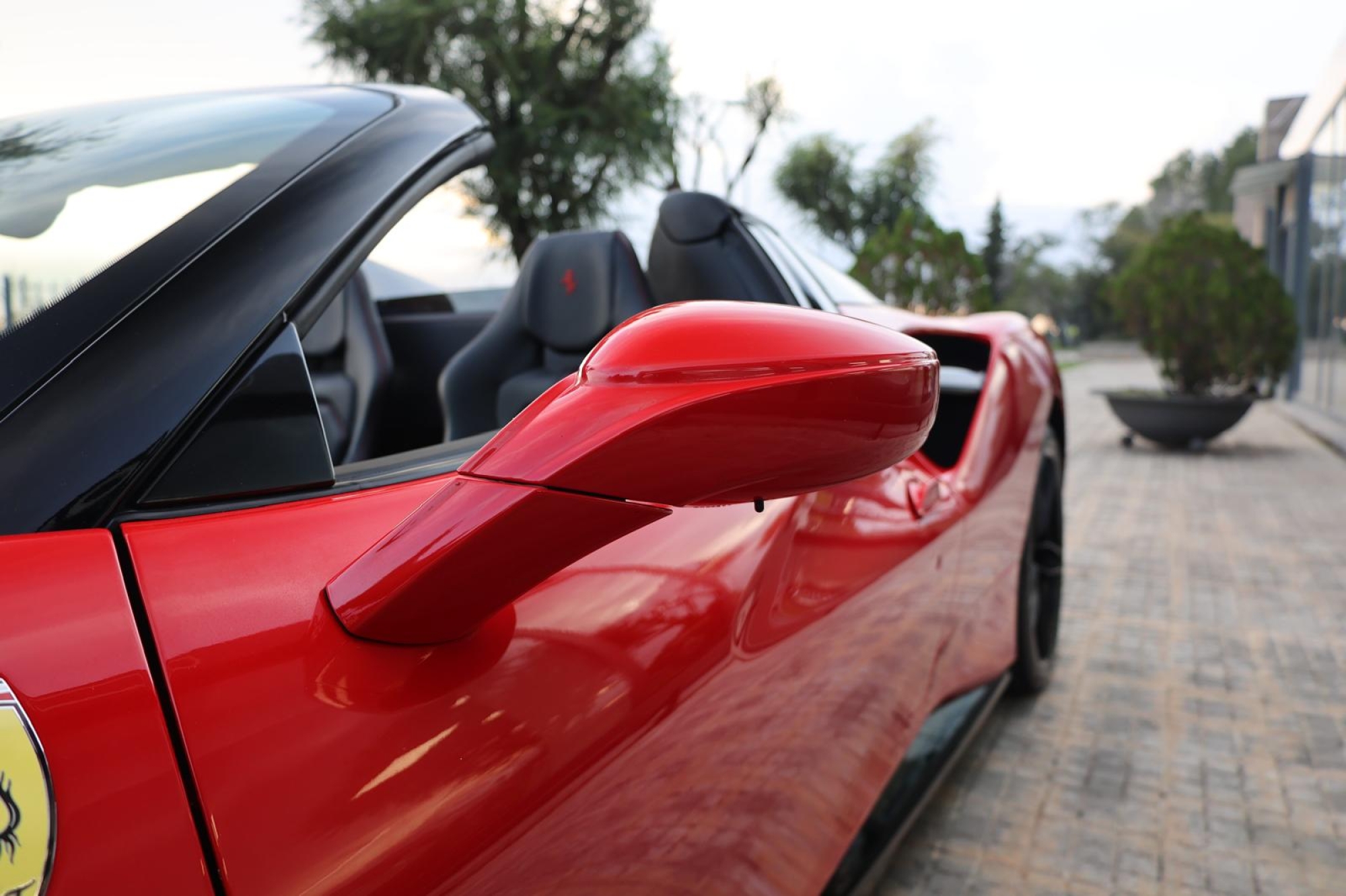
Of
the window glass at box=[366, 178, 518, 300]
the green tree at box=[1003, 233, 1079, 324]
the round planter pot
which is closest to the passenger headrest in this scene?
the window glass at box=[366, 178, 518, 300]

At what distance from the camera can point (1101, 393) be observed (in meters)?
10.4

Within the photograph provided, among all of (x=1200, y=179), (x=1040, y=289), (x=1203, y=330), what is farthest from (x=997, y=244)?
(x=1203, y=330)

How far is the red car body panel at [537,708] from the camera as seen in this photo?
26.6 inches

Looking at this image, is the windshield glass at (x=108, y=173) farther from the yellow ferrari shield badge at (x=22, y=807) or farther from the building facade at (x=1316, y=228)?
the building facade at (x=1316, y=228)

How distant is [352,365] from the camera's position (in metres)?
2.46

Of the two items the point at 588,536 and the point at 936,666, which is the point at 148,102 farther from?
the point at 936,666

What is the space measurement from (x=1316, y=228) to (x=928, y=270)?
5394 millimetres

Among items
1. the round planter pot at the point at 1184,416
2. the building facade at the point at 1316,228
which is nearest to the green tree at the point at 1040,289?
the building facade at the point at 1316,228

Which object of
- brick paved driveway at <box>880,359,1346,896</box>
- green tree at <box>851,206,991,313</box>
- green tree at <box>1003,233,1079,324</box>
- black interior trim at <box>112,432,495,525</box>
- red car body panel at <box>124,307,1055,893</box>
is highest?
green tree at <box>1003,233,1079,324</box>

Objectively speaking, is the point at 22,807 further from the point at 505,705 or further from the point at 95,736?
the point at 505,705

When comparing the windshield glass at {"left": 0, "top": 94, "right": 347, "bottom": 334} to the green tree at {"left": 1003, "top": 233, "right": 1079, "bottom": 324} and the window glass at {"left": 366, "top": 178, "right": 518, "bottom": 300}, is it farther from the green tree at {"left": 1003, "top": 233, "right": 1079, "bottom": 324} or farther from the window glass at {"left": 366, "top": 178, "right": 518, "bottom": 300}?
the green tree at {"left": 1003, "top": 233, "right": 1079, "bottom": 324}

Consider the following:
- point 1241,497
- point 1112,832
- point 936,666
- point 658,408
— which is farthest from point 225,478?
point 1241,497

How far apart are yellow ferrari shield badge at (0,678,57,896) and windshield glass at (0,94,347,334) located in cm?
41

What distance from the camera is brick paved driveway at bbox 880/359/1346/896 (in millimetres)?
2289
